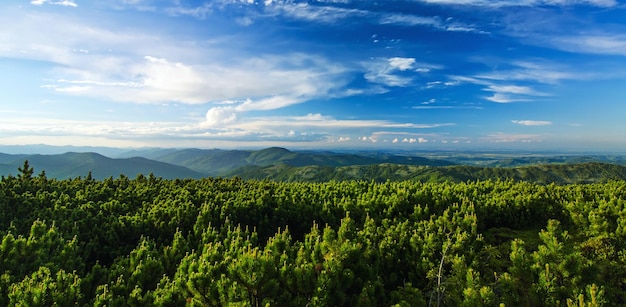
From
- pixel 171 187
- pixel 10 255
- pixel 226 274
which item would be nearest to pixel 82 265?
pixel 10 255

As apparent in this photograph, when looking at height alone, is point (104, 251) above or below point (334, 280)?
below

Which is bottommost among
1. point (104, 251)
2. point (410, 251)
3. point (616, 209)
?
point (104, 251)

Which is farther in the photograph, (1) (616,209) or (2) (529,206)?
(2) (529,206)

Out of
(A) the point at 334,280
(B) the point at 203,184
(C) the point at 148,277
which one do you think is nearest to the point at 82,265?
(C) the point at 148,277

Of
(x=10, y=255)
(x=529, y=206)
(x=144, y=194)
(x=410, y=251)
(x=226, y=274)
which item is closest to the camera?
(x=226, y=274)

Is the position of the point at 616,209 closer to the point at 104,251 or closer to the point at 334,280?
the point at 334,280

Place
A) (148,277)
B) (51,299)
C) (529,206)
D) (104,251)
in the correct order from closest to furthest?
(51,299)
(148,277)
(104,251)
(529,206)
